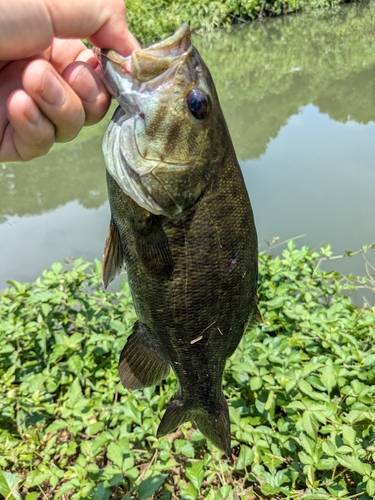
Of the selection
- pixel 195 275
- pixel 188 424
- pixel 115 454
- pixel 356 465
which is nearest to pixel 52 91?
pixel 195 275

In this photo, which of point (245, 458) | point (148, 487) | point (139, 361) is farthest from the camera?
point (245, 458)

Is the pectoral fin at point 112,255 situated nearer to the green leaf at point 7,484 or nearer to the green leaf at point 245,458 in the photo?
the green leaf at point 7,484

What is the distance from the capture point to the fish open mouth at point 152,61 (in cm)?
117

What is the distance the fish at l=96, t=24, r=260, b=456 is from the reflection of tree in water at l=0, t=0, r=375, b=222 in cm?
428

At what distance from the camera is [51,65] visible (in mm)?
1359

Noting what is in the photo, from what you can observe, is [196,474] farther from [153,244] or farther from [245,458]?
[153,244]

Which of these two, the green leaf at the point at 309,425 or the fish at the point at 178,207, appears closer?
the fish at the point at 178,207

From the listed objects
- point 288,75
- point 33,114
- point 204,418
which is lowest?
point 204,418

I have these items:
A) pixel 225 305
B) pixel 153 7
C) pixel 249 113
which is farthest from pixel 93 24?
pixel 153 7

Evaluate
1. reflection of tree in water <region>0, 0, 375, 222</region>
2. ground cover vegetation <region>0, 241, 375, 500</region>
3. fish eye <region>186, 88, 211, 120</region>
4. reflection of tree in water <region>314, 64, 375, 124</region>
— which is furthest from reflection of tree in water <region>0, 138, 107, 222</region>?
reflection of tree in water <region>314, 64, 375, 124</region>

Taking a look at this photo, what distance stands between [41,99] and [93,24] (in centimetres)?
30

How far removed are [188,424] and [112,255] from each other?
5.12ft

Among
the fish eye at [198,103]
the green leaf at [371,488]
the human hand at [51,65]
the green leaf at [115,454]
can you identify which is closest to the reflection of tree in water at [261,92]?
the green leaf at [115,454]

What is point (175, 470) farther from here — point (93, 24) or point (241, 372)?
point (93, 24)
